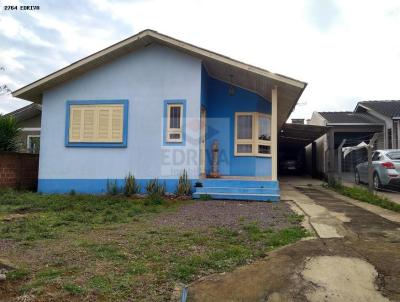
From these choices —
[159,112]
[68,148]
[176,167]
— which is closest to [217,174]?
[176,167]

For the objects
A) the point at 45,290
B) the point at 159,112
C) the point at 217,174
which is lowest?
the point at 45,290

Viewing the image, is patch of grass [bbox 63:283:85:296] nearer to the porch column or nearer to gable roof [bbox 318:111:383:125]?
the porch column

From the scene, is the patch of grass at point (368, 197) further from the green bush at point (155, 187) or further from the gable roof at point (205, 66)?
the green bush at point (155, 187)

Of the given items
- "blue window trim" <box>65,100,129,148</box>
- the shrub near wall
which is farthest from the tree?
"blue window trim" <box>65,100,129,148</box>

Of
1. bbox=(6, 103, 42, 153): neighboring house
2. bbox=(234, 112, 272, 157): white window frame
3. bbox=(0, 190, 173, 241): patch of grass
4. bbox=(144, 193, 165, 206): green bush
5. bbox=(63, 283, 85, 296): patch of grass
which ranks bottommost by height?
bbox=(63, 283, 85, 296): patch of grass

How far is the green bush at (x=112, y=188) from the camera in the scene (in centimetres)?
1084

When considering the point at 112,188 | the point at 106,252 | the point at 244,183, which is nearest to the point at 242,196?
the point at 244,183

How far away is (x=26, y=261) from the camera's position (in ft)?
13.9

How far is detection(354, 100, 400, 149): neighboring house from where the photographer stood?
1981cm

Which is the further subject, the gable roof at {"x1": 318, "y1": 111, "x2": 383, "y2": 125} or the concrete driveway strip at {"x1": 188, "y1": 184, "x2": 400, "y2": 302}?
the gable roof at {"x1": 318, "y1": 111, "x2": 383, "y2": 125}

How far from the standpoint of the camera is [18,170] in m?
11.9

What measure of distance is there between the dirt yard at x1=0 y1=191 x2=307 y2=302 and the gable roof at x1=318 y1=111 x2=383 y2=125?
1445 cm

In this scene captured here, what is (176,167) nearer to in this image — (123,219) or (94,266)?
(123,219)

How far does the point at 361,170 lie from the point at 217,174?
6364mm
